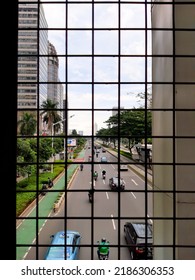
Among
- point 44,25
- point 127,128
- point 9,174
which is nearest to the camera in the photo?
point 9,174

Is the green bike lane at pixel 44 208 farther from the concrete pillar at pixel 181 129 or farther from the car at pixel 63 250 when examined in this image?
the concrete pillar at pixel 181 129

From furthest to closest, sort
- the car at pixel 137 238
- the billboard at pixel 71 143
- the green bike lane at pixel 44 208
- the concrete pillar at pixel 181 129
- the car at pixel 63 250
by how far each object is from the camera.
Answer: the green bike lane at pixel 44 208
the car at pixel 137 238
the car at pixel 63 250
the billboard at pixel 71 143
the concrete pillar at pixel 181 129

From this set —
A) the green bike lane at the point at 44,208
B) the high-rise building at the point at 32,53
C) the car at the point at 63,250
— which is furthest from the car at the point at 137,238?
Answer: the high-rise building at the point at 32,53

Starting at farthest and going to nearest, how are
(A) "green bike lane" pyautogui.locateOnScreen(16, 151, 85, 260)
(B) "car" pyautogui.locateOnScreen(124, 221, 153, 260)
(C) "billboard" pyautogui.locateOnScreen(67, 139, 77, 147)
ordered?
(A) "green bike lane" pyautogui.locateOnScreen(16, 151, 85, 260) < (B) "car" pyautogui.locateOnScreen(124, 221, 153, 260) < (C) "billboard" pyautogui.locateOnScreen(67, 139, 77, 147)

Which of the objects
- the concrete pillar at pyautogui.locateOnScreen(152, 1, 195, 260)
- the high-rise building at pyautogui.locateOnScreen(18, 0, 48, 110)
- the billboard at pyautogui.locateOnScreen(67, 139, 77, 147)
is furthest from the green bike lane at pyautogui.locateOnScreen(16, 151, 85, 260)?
the concrete pillar at pyautogui.locateOnScreen(152, 1, 195, 260)

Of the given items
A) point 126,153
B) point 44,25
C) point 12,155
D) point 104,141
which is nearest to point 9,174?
point 12,155

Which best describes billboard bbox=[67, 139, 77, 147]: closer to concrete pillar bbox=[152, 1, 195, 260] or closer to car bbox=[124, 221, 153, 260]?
concrete pillar bbox=[152, 1, 195, 260]

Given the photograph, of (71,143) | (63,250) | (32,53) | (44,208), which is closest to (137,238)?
(63,250)

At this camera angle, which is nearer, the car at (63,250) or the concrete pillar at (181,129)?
the concrete pillar at (181,129)

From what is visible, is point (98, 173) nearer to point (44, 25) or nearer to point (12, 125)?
point (12, 125)

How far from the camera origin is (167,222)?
3.28 meters

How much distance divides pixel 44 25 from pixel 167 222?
2870 millimetres

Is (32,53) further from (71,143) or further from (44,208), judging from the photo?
(44,208)

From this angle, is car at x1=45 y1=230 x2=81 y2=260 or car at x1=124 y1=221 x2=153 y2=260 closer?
car at x1=45 y1=230 x2=81 y2=260
